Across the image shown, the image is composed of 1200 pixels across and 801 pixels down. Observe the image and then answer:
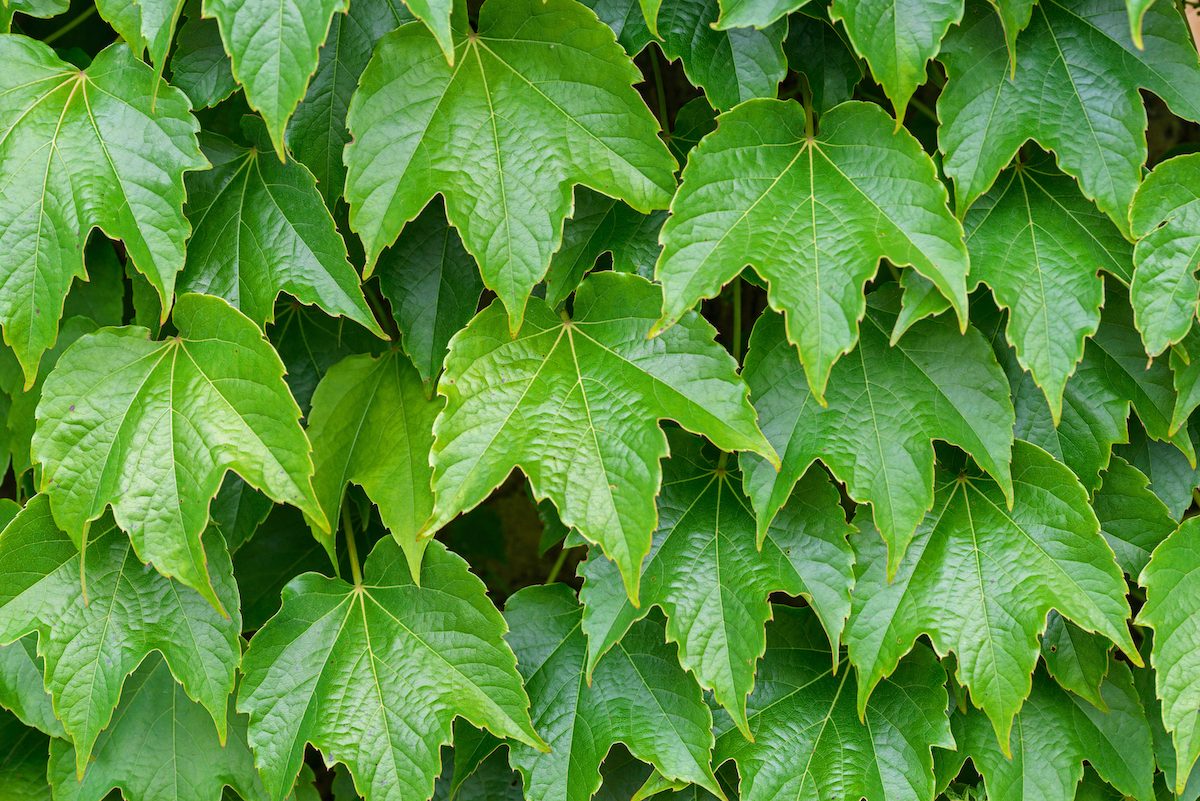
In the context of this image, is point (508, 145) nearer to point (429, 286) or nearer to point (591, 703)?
point (429, 286)

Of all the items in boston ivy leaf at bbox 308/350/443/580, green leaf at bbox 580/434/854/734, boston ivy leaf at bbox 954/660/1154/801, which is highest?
boston ivy leaf at bbox 308/350/443/580

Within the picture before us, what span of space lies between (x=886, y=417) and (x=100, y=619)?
1.04 m

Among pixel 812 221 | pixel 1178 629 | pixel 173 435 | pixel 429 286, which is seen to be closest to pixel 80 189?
pixel 173 435

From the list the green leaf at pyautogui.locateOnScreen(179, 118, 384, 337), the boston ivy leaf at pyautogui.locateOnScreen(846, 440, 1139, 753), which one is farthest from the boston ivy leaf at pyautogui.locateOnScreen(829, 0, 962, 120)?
the green leaf at pyautogui.locateOnScreen(179, 118, 384, 337)

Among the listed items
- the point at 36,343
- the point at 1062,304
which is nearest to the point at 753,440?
the point at 1062,304

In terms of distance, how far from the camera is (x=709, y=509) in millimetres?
1248

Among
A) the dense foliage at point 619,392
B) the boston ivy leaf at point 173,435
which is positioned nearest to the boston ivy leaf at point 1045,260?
the dense foliage at point 619,392

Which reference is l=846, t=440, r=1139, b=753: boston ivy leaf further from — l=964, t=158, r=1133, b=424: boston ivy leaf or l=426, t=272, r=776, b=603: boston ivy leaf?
l=426, t=272, r=776, b=603: boston ivy leaf

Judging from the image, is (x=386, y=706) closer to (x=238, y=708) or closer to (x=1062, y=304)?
(x=238, y=708)

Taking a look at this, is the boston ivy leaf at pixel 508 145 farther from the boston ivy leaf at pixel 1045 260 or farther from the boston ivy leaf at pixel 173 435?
the boston ivy leaf at pixel 1045 260

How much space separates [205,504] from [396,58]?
0.57m

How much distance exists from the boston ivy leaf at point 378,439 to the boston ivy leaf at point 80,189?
260mm

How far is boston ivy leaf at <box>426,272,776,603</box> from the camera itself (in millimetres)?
1083

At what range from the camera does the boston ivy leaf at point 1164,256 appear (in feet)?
3.61
